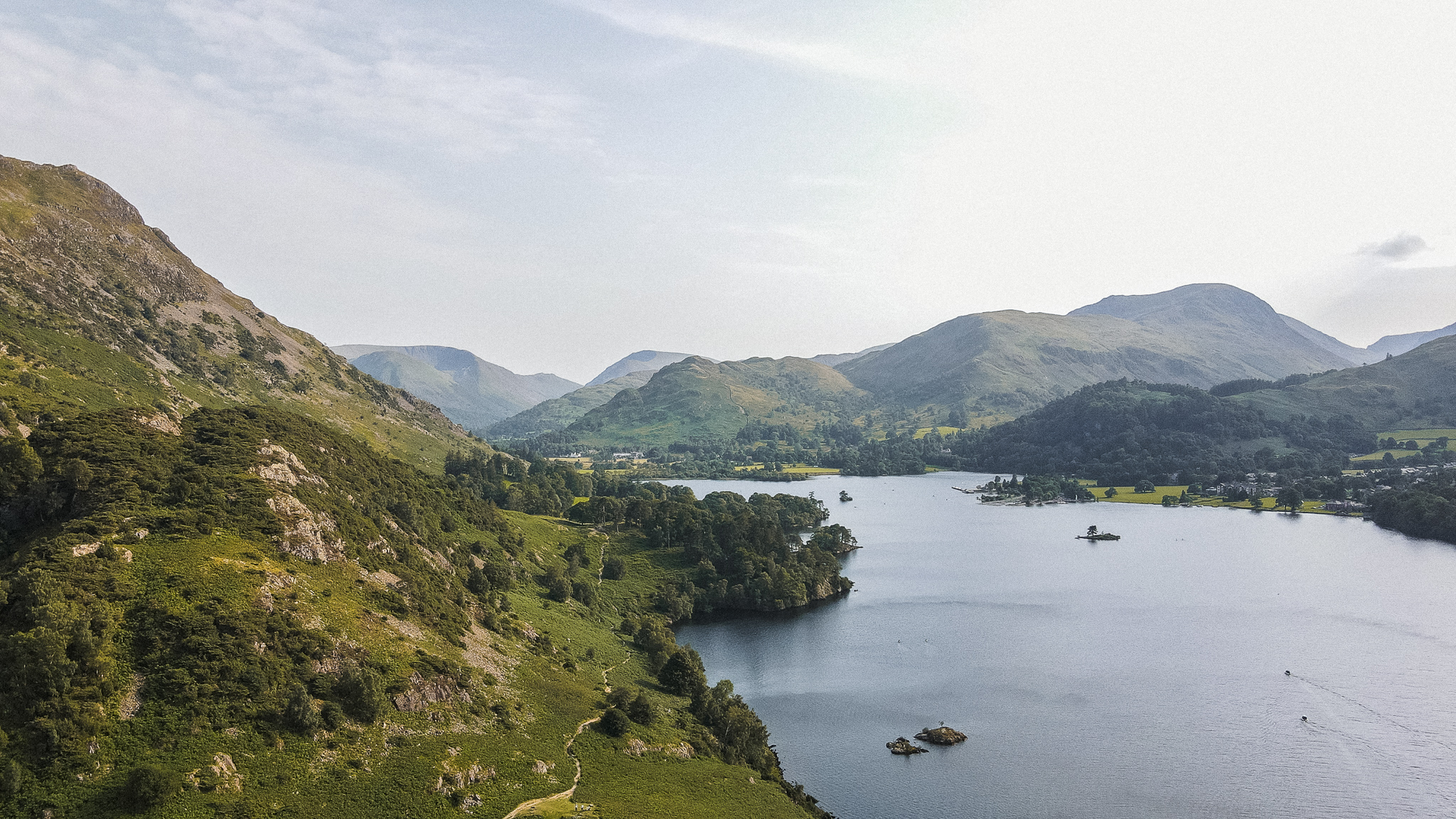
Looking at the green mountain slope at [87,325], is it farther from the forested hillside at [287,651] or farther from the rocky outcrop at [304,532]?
the rocky outcrop at [304,532]

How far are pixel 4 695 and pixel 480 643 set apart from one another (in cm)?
4270

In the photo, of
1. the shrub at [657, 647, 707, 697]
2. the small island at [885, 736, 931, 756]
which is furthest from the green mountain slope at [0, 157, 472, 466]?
the small island at [885, 736, 931, 756]

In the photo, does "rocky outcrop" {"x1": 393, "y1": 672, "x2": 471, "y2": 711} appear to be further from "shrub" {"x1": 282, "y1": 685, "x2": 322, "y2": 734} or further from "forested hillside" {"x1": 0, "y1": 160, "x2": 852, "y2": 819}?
"shrub" {"x1": 282, "y1": 685, "x2": 322, "y2": 734}

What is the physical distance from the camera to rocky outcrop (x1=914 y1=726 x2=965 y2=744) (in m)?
90.8

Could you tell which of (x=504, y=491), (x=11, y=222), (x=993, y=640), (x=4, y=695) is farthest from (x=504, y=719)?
(x=11, y=222)

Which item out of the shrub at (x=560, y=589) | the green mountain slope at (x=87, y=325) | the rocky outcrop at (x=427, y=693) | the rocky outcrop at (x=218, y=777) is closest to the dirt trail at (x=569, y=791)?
the rocky outcrop at (x=427, y=693)

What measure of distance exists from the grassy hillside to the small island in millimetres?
15932

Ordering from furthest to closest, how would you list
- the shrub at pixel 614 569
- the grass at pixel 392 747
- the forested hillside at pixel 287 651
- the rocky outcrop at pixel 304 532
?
the shrub at pixel 614 569, the rocky outcrop at pixel 304 532, the grass at pixel 392 747, the forested hillside at pixel 287 651

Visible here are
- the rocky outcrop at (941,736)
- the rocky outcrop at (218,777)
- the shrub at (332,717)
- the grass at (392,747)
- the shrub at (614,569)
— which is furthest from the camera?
the shrub at (614,569)

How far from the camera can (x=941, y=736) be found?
91.6 m

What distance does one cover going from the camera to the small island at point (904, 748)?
8844cm

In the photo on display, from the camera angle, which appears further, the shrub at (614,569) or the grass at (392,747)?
the shrub at (614,569)

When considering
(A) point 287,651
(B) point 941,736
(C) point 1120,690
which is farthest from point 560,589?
(C) point 1120,690

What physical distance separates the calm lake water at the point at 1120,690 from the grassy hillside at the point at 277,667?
19.9 m
